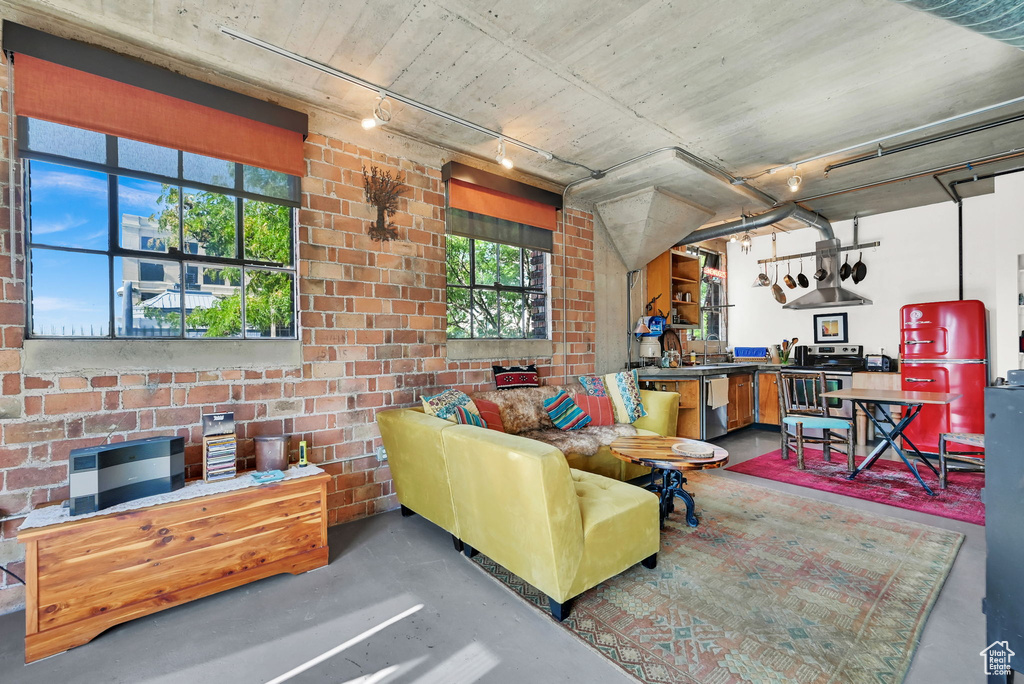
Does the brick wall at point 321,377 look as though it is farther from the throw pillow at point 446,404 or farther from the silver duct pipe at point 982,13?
the silver duct pipe at point 982,13

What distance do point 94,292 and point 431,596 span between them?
2.47m

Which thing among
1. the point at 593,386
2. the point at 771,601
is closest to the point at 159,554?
the point at 771,601

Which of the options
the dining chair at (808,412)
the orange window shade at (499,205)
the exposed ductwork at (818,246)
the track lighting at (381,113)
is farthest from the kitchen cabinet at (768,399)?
the track lighting at (381,113)

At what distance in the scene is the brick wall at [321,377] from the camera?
87.4 inches

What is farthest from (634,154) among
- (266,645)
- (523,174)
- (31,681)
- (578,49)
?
(31,681)

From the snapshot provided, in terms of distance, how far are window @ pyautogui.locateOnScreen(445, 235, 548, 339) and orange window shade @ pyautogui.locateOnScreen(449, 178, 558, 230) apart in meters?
0.30

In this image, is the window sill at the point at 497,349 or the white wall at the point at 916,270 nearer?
the window sill at the point at 497,349

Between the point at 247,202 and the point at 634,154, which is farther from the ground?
the point at 634,154

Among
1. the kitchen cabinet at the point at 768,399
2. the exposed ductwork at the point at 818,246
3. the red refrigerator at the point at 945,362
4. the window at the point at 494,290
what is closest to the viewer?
the window at the point at 494,290

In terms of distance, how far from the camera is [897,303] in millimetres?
5828

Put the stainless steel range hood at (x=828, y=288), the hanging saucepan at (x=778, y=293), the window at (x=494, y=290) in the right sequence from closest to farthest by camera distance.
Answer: the window at (x=494, y=290)
the stainless steel range hood at (x=828, y=288)
the hanging saucepan at (x=778, y=293)

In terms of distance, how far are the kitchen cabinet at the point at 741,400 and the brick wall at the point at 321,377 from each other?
3.39 meters

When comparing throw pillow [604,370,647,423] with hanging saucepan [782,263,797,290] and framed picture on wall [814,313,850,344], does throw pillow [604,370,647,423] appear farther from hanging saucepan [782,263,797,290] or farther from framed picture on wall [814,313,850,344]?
framed picture on wall [814,313,850,344]

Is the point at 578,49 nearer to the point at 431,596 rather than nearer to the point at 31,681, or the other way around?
the point at 431,596
